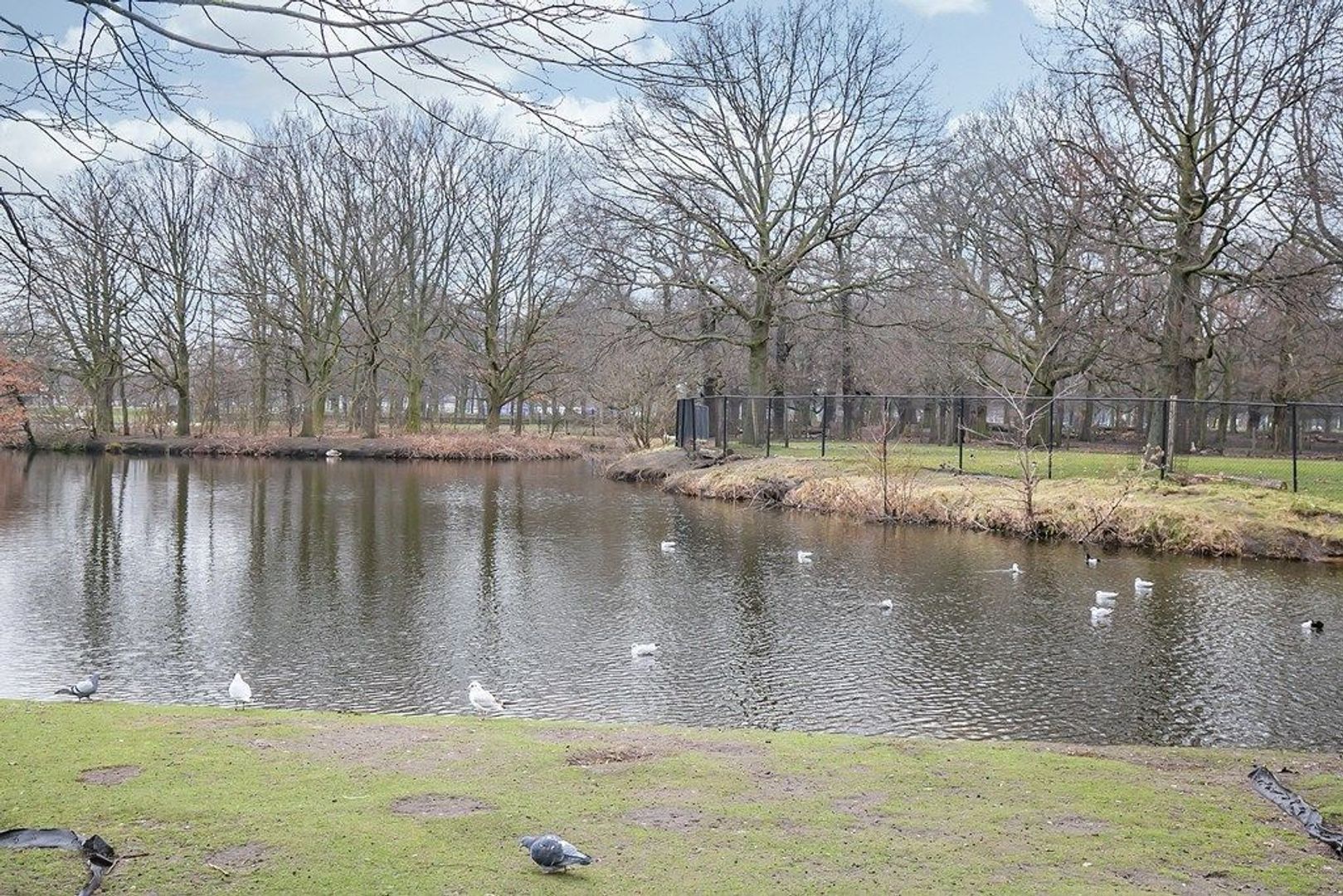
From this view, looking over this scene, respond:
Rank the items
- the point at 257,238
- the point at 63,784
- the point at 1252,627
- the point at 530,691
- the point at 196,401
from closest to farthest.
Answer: the point at 63,784 → the point at 530,691 → the point at 1252,627 → the point at 257,238 → the point at 196,401

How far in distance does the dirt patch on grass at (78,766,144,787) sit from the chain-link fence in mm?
15792

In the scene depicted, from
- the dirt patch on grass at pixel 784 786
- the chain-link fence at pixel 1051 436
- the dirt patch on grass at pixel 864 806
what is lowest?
the dirt patch on grass at pixel 784 786

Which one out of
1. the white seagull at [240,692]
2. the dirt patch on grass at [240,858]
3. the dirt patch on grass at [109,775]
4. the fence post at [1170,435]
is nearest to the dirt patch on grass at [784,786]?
the dirt patch on grass at [240,858]

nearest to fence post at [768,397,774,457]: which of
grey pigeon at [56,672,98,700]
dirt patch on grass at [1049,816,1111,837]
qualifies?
grey pigeon at [56,672,98,700]

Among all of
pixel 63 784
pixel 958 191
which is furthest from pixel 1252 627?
pixel 958 191

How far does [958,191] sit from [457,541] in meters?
25.6

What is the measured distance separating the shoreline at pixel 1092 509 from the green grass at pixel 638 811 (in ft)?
41.5

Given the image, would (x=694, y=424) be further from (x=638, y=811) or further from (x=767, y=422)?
(x=638, y=811)

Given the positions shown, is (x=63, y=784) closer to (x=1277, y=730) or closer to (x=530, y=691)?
(x=530, y=691)

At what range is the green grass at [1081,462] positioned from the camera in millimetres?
21797

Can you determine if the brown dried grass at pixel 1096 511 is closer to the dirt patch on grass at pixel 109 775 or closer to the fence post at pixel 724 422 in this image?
the fence post at pixel 724 422

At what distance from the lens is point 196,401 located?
49406 mm

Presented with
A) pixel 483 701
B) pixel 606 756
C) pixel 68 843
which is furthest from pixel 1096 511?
pixel 68 843

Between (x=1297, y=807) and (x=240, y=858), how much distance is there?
4.64m
